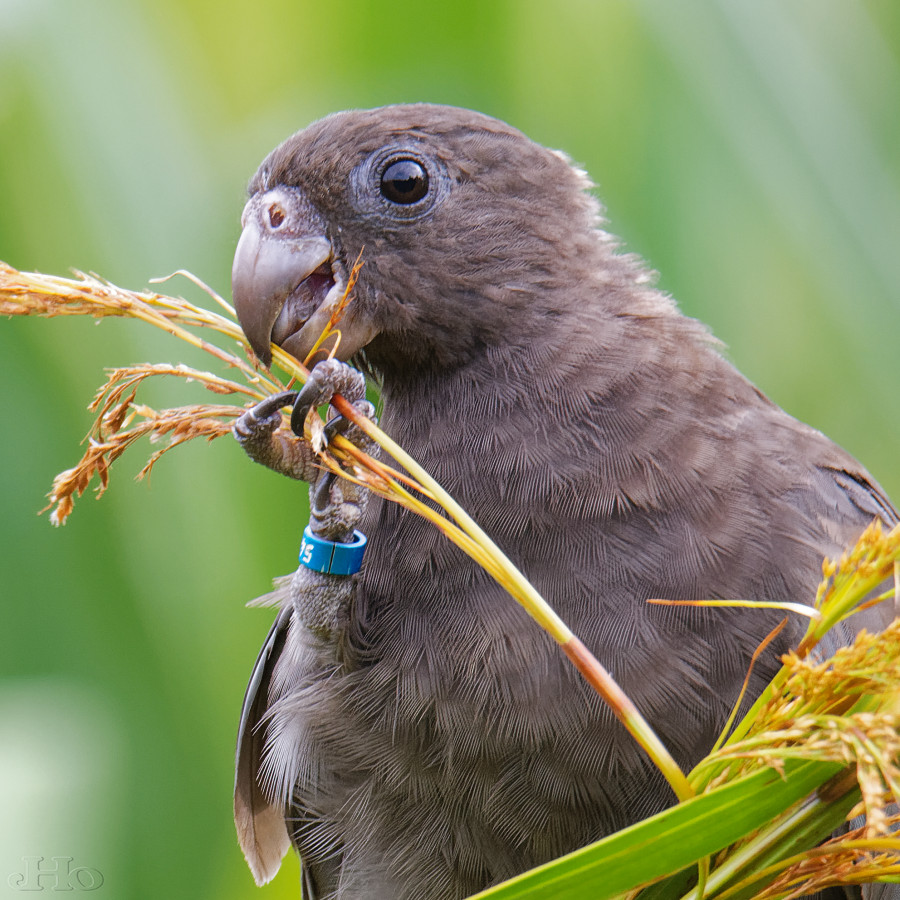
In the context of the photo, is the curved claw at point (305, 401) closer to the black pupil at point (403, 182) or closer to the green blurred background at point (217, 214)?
the black pupil at point (403, 182)

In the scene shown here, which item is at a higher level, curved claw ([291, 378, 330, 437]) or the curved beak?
the curved beak

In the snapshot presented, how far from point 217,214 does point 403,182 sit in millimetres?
685

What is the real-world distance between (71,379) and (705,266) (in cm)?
119

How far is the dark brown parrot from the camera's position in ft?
4.03

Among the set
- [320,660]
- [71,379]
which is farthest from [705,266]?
[71,379]

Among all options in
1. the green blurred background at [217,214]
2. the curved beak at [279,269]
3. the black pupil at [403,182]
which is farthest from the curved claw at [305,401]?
the green blurred background at [217,214]

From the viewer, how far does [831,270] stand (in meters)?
1.91

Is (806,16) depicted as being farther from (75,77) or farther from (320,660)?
(320,660)

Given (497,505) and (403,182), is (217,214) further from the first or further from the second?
(497,505)

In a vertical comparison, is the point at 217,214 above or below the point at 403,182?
above

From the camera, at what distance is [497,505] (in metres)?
1.29

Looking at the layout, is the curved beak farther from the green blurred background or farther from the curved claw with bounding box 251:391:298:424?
the green blurred background

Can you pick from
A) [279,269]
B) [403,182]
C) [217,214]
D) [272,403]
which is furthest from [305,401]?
[217,214]

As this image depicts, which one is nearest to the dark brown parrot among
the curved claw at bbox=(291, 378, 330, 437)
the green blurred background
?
the curved claw at bbox=(291, 378, 330, 437)
